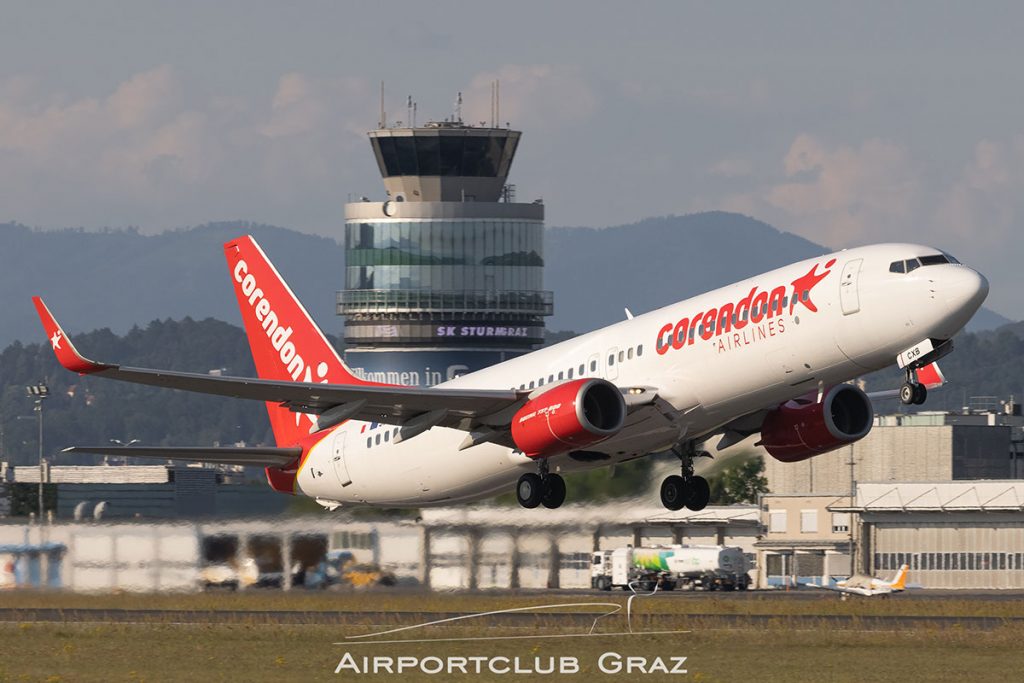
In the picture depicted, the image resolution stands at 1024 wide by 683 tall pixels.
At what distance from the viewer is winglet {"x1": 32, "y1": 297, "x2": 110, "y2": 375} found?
4328 cm

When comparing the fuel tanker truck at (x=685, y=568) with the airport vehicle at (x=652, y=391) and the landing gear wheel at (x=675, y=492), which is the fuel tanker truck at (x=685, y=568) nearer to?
the airport vehicle at (x=652, y=391)

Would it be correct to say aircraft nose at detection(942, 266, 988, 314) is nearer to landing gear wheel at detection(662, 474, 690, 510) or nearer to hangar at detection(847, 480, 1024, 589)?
landing gear wheel at detection(662, 474, 690, 510)

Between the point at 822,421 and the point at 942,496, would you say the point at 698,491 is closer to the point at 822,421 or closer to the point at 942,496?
the point at 822,421

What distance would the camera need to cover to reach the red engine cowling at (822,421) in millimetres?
49156

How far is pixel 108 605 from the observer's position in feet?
207

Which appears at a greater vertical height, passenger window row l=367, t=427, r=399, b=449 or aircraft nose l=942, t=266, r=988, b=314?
aircraft nose l=942, t=266, r=988, b=314

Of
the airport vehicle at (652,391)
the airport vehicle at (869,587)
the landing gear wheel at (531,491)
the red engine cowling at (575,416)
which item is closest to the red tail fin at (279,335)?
the airport vehicle at (652,391)

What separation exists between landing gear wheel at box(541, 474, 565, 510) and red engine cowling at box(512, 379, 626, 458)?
2.54 metres

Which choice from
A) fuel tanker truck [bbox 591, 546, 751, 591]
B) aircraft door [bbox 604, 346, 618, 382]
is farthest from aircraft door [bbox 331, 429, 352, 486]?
fuel tanker truck [bbox 591, 546, 751, 591]

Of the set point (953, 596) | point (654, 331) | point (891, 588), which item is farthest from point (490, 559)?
point (953, 596)

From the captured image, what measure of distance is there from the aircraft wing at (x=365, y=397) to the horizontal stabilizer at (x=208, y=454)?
11.0 feet

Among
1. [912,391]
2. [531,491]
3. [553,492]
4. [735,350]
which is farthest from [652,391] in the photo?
[912,391]

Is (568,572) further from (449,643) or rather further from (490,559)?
(449,643)

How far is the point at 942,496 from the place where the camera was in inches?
4412
